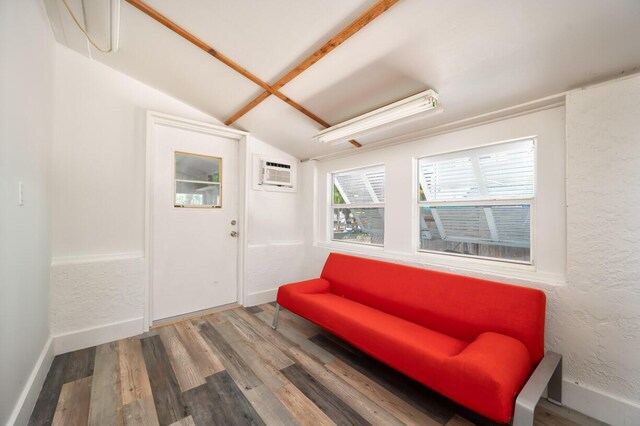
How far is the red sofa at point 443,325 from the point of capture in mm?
1346

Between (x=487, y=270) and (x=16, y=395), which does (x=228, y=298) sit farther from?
(x=487, y=270)

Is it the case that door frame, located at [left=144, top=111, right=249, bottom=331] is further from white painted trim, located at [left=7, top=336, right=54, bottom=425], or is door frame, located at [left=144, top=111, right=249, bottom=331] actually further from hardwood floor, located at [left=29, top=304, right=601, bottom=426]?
white painted trim, located at [left=7, top=336, right=54, bottom=425]

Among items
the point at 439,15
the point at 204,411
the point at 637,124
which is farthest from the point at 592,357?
the point at 204,411

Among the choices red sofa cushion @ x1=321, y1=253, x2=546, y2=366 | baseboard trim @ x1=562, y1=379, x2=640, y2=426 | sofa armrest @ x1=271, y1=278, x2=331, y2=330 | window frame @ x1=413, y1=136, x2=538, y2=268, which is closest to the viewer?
baseboard trim @ x1=562, y1=379, x2=640, y2=426

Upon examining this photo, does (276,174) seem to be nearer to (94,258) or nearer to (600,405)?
(94,258)

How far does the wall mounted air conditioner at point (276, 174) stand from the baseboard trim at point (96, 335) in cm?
216

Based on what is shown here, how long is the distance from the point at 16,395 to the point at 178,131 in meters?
2.53

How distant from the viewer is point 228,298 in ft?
10.9

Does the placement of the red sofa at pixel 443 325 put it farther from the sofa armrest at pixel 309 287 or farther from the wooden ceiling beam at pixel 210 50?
the wooden ceiling beam at pixel 210 50

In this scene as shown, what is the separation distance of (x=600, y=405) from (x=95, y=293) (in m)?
4.04

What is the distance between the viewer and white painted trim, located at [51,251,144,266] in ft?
7.32

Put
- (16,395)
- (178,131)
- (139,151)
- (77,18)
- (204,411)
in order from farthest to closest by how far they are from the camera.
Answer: (178,131) → (139,151) → (77,18) → (204,411) → (16,395)

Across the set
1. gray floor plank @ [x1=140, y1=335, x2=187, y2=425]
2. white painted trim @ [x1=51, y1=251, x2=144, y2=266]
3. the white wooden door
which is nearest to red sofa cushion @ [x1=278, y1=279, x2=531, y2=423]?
gray floor plank @ [x1=140, y1=335, x2=187, y2=425]

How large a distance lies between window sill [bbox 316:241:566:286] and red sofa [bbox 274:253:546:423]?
153mm
